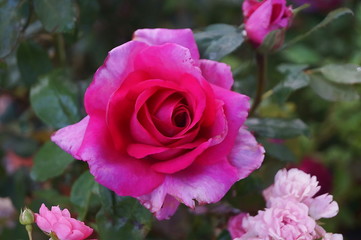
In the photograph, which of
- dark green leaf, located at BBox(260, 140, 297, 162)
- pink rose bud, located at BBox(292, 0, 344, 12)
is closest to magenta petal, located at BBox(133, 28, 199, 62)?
dark green leaf, located at BBox(260, 140, 297, 162)

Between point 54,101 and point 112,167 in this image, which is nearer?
point 112,167

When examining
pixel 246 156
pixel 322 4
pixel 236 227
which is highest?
pixel 246 156

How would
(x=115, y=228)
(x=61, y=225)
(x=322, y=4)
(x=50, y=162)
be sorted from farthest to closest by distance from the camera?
A: (x=322, y=4) → (x=50, y=162) → (x=115, y=228) → (x=61, y=225)

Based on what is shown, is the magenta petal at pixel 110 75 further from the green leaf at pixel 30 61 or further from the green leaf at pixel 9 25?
the green leaf at pixel 30 61

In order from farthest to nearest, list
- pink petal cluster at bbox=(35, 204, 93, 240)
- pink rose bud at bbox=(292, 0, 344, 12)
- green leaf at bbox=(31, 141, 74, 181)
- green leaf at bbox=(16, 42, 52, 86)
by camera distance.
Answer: pink rose bud at bbox=(292, 0, 344, 12) → green leaf at bbox=(16, 42, 52, 86) → green leaf at bbox=(31, 141, 74, 181) → pink petal cluster at bbox=(35, 204, 93, 240)

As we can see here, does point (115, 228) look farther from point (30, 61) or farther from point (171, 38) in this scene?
point (30, 61)

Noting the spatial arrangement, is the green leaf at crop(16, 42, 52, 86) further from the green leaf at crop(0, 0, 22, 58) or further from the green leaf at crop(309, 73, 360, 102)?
the green leaf at crop(309, 73, 360, 102)

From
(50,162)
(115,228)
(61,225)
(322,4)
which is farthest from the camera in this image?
(322,4)

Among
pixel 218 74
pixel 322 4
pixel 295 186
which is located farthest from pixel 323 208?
pixel 322 4
